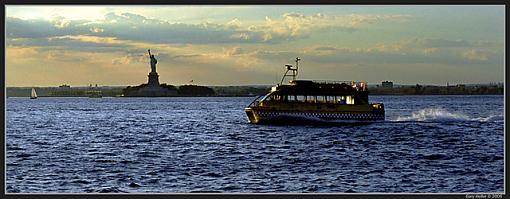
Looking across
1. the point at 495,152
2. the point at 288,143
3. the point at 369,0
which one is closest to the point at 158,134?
the point at 288,143

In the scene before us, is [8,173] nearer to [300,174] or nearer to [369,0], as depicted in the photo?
[300,174]

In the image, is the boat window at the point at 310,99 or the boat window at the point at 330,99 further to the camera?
the boat window at the point at 310,99

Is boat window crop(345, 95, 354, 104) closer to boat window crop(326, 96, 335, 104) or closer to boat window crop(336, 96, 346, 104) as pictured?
boat window crop(336, 96, 346, 104)

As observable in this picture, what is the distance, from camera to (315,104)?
208 feet

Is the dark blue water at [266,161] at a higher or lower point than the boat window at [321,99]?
lower

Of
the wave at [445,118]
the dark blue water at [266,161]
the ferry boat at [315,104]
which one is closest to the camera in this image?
the dark blue water at [266,161]

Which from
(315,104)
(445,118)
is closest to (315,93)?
(315,104)

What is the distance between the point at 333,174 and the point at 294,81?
31236 millimetres

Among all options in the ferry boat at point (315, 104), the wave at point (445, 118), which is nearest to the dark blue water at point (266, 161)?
the ferry boat at point (315, 104)

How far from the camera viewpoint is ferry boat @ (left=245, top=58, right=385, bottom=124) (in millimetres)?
62562

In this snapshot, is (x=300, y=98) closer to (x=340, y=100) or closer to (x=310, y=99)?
(x=310, y=99)

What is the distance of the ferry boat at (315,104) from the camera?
62.6 metres

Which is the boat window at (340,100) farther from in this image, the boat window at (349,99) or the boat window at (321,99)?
the boat window at (321,99)

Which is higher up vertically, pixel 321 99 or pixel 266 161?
pixel 321 99
